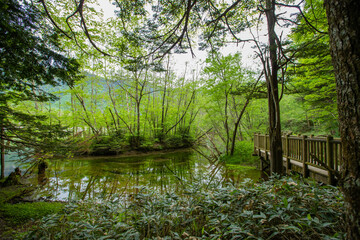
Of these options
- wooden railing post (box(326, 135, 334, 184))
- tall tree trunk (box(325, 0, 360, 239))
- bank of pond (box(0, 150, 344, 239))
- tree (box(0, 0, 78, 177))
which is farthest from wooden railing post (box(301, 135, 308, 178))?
tree (box(0, 0, 78, 177))

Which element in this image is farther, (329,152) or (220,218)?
(329,152)

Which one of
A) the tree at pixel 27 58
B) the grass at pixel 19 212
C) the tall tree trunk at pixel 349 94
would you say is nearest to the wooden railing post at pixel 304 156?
the tall tree trunk at pixel 349 94

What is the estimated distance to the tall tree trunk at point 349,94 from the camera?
102 centimetres

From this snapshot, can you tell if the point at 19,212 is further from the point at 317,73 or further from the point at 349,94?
the point at 317,73

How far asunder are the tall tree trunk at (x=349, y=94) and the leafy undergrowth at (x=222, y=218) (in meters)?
0.36

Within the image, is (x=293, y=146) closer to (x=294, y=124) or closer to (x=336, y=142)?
(x=336, y=142)

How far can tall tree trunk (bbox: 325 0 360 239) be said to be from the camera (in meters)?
1.02

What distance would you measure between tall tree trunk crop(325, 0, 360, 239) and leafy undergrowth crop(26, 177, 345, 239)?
36 cm

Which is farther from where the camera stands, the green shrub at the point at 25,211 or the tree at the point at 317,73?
the tree at the point at 317,73

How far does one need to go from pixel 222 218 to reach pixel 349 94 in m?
1.48

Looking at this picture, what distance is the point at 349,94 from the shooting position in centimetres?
107

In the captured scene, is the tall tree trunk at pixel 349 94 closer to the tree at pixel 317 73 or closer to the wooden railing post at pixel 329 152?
the wooden railing post at pixel 329 152

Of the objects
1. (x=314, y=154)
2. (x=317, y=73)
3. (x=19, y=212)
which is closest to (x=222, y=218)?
(x=314, y=154)

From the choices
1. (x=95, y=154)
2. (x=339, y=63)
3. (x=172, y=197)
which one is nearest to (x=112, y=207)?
(x=172, y=197)
